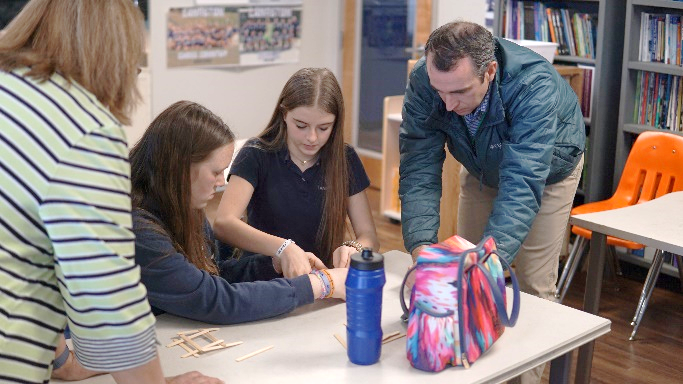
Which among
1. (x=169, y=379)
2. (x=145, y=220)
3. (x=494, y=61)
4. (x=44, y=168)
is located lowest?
(x=169, y=379)

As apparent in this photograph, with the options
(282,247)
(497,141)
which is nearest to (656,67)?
(497,141)

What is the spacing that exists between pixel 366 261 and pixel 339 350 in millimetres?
245

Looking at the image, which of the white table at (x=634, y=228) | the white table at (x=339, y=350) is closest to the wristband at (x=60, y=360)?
the white table at (x=339, y=350)

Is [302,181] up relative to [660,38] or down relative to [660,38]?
down

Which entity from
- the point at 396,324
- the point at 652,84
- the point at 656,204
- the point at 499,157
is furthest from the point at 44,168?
the point at 652,84

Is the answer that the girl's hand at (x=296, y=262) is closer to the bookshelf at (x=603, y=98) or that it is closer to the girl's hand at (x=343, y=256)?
the girl's hand at (x=343, y=256)

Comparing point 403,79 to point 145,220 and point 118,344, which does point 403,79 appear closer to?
point 145,220

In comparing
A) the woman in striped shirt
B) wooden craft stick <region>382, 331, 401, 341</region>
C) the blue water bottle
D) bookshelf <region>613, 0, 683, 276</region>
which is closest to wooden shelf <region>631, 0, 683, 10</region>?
bookshelf <region>613, 0, 683, 276</region>

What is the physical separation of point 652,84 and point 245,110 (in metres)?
2.67

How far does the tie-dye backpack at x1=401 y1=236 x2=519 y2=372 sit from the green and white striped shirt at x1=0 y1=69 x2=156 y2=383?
57cm

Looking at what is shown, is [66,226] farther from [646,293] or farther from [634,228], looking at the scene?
[646,293]

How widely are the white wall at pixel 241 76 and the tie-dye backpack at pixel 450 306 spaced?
3.85 metres

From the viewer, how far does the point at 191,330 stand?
1.85 metres

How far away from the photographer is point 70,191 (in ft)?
3.96
